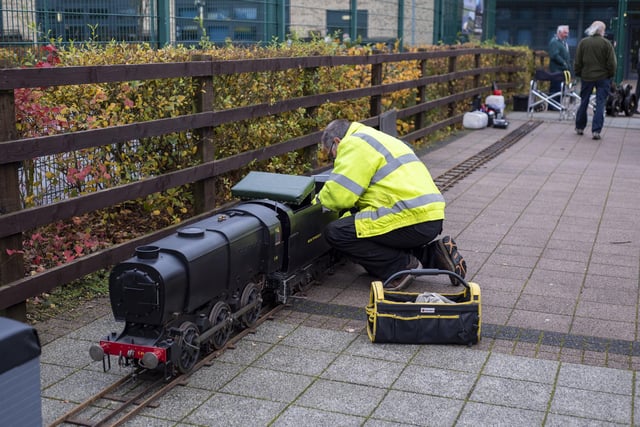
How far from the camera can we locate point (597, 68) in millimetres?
16094

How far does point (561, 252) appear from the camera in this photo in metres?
8.00

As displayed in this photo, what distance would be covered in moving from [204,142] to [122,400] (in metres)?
3.29

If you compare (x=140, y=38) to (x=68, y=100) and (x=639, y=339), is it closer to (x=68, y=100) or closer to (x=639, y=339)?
(x=68, y=100)

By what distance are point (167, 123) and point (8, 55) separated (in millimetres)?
1260

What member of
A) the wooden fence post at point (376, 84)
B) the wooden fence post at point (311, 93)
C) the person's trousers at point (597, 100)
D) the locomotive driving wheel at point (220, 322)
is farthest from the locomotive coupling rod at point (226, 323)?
the person's trousers at point (597, 100)

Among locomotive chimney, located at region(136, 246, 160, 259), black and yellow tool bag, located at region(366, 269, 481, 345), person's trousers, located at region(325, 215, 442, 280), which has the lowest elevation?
black and yellow tool bag, located at region(366, 269, 481, 345)

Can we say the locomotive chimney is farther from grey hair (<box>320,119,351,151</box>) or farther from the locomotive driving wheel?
grey hair (<box>320,119,351,151</box>)

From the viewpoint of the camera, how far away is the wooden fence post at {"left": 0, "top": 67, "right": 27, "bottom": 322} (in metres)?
5.40

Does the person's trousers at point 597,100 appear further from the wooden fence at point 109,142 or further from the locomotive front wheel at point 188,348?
the locomotive front wheel at point 188,348

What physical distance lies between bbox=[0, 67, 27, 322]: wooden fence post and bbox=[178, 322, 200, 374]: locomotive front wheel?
4.20 feet

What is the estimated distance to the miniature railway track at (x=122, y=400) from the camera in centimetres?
442

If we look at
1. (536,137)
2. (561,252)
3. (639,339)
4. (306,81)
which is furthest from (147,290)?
(536,137)

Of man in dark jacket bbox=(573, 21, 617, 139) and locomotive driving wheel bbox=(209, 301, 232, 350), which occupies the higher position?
man in dark jacket bbox=(573, 21, 617, 139)

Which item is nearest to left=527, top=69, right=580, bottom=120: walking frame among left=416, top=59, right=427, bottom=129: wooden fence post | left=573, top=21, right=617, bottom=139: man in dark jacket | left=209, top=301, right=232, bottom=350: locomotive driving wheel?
left=573, top=21, right=617, bottom=139: man in dark jacket
